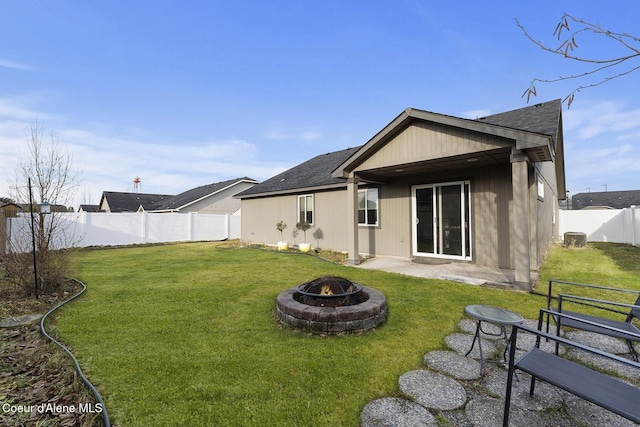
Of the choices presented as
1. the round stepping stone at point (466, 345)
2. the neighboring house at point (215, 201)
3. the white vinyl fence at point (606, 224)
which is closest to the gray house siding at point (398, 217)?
the round stepping stone at point (466, 345)

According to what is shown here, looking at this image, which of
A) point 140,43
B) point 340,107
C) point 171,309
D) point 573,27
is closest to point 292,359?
point 171,309

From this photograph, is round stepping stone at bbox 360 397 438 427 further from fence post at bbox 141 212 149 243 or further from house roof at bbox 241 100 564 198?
fence post at bbox 141 212 149 243

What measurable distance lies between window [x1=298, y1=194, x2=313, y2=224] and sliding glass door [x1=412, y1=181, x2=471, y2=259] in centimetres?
445

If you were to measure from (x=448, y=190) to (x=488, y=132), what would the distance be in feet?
8.74

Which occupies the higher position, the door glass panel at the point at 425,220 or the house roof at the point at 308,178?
the house roof at the point at 308,178

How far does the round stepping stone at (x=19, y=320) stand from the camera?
3.96 meters

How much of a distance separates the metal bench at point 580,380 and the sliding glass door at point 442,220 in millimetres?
6079

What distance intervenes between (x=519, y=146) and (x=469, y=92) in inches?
115

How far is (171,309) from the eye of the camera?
173 inches

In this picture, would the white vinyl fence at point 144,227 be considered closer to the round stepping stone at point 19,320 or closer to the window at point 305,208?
the window at point 305,208

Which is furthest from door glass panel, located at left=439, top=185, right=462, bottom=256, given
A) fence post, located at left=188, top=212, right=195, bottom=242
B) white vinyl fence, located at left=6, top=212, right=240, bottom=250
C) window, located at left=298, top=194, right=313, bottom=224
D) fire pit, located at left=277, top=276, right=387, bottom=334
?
fence post, located at left=188, top=212, right=195, bottom=242

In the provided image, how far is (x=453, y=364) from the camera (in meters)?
2.73

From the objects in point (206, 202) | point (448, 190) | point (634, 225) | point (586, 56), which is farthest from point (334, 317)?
point (206, 202)

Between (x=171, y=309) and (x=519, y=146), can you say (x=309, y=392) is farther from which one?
(x=519, y=146)
